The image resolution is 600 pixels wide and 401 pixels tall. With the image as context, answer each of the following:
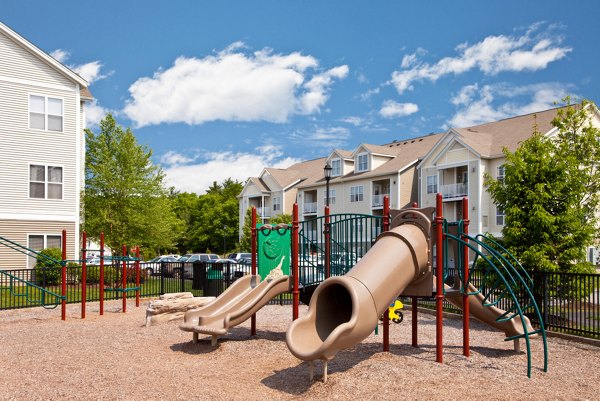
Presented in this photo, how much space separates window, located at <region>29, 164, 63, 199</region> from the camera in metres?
25.7

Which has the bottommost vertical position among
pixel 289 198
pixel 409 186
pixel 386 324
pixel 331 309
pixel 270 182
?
pixel 386 324

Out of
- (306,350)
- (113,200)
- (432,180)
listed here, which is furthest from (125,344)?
(432,180)

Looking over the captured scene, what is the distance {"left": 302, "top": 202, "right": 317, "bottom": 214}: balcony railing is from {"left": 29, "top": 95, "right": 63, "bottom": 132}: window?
3026 cm

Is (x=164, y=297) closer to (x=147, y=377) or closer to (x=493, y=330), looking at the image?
(x=147, y=377)

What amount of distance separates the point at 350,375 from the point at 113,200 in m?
24.5

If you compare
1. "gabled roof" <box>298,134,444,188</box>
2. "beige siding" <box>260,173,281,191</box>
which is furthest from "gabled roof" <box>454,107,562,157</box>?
"beige siding" <box>260,173,281,191</box>

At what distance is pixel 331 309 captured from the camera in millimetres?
8320

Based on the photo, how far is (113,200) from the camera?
29688mm

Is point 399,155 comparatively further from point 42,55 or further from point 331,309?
point 331,309

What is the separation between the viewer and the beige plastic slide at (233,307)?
33.2 feet

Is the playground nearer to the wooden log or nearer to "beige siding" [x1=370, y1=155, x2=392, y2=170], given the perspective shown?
the wooden log

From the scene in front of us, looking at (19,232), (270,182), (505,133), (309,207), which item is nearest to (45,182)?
(19,232)

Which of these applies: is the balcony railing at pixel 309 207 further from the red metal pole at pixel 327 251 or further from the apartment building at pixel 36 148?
the red metal pole at pixel 327 251

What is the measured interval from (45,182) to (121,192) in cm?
451
